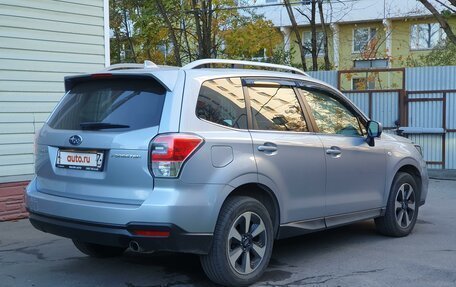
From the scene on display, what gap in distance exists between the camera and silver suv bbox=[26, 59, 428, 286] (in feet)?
13.8

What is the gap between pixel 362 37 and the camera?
30344 mm

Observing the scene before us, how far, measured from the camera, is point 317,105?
227 inches

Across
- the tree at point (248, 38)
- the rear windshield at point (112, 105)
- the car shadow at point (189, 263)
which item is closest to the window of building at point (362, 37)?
the tree at point (248, 38)

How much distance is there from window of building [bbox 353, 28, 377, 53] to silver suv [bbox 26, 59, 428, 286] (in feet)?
82.8

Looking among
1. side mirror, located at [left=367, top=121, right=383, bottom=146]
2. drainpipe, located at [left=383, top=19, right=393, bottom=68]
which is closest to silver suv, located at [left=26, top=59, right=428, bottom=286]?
side mirror, located at [left=367, top=121, right=383, bottom=146]

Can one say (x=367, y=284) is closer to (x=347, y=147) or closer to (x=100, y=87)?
(x=347, y=147)

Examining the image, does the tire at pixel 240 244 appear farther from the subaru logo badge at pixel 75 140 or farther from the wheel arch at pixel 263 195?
the subaru logo badge at pixel 75 140

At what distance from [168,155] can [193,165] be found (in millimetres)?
207

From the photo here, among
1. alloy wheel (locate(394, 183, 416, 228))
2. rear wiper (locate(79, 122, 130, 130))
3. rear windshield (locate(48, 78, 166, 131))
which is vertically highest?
rear windshield (locate(48, 78, 166, 131))

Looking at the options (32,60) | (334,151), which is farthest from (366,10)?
(334,151)

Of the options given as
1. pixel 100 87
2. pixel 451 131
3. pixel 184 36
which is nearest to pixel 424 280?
pixel 100 87

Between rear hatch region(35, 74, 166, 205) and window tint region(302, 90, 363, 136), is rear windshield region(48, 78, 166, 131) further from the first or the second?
window tint region(302, 90, 363, 136)

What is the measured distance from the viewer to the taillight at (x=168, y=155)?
4.17 meters

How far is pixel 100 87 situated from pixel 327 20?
82.3ft
